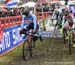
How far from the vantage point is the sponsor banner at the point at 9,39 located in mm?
13919

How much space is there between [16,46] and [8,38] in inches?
88.8

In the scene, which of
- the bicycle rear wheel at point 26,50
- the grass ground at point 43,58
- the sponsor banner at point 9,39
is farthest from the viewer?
the sponsor banner at point 9,39

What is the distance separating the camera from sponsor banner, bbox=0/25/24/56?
13.9 metres

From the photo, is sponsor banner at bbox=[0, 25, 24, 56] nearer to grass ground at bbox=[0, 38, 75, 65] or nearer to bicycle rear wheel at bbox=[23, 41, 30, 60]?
grass ground at bbox=[0, 38, 75, 65]

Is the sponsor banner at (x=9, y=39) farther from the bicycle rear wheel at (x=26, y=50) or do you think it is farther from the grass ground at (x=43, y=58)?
the bicycle rear wheel at (x=26, y=50)

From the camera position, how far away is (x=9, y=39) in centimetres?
1491

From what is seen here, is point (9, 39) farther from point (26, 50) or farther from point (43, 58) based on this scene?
point (43, 58)

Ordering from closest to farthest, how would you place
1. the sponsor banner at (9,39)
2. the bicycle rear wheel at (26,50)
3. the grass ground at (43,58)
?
the grass ground at (43,58) < the bicycle rear wheel at (26,50) < the sponsor banner at (9,39)

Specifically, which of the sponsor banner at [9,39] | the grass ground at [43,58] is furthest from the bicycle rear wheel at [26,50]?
the sponsor banner at [9,39]

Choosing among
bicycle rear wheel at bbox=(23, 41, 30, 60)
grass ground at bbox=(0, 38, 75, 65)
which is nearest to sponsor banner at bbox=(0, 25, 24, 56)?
grass ground at bbox=(0, 38, 75, 65)

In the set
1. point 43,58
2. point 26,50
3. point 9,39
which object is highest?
point 9,39

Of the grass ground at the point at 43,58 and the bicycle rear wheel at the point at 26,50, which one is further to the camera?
the bicycle rear wheel at the point at 26,50

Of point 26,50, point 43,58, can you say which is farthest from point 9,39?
point 43,58

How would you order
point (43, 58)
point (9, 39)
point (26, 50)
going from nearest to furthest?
1. point (26, 50)
2. point (43, 58)
3. point (9, 39)
